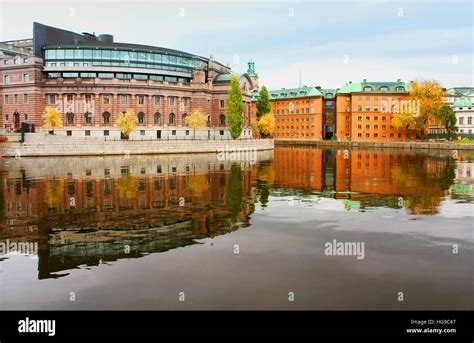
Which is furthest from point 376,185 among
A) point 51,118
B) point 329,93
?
point 329,93

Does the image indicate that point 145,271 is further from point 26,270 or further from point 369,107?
point 369,107

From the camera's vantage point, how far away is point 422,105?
410 feet

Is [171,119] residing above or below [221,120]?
below

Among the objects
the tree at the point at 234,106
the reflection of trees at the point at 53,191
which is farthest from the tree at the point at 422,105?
the reflection of trees at the point at 53,191

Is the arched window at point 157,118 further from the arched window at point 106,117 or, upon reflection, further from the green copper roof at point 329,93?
the green copper roof at point 329,93

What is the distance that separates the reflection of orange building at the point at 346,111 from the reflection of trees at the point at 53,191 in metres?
110

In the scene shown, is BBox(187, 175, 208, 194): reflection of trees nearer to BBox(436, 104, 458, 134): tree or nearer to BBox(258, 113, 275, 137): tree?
BBox(258, 113, 275, 137): tree

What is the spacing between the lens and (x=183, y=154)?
86.2m

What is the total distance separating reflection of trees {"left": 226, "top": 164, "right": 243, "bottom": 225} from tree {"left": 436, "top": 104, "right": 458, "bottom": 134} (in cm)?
9809

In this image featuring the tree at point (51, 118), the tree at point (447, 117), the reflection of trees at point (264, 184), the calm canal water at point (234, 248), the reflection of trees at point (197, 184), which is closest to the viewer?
the calm canal water at point (234, 248)

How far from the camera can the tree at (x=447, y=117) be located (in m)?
127

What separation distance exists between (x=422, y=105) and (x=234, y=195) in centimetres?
10669

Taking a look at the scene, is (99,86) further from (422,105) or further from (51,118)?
(422,105)
